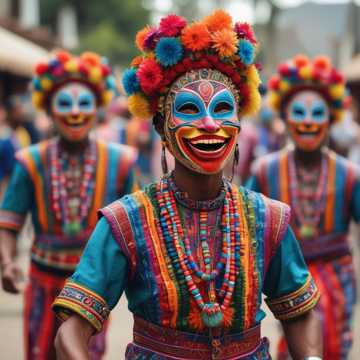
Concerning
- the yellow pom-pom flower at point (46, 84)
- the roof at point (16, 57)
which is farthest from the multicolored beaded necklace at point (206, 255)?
the roof at point (16, 57)

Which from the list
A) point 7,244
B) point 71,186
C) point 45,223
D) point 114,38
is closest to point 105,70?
point 71,186

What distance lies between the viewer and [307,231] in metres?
5.68

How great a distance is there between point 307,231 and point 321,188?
297 mm

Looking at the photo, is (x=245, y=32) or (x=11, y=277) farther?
(x=11, y=277)

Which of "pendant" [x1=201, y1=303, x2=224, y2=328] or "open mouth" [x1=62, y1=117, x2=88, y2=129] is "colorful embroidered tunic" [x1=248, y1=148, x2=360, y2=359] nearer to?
"open mouth" [x1=62, y1=117, x2=88, y2=129]

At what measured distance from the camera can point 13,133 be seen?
10.3m

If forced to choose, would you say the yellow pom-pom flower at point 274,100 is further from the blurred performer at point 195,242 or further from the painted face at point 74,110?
the blurred performer at point 195,242

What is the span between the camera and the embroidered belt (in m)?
3.22

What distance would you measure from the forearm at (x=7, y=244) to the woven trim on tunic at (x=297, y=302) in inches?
90.5

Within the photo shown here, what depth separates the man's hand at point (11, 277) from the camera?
4.95 meters

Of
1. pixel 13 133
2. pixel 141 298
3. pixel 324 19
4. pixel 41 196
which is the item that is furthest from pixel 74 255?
pixel 324 19

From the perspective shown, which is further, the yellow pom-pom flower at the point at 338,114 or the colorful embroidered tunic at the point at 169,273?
the yellow pom-pom flower at the point at 338,114

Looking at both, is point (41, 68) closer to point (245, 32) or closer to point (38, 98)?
point (38, 98)

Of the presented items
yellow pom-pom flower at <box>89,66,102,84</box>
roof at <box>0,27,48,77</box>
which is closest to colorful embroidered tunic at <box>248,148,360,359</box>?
yellow pom-pom flower at <box>89,66,102,84</box>
